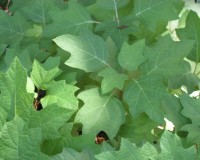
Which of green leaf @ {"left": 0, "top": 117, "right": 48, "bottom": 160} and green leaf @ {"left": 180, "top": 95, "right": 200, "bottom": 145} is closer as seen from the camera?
green leaf @ {"left": 0, "top": 117, "right": 48, "bottom": 160}

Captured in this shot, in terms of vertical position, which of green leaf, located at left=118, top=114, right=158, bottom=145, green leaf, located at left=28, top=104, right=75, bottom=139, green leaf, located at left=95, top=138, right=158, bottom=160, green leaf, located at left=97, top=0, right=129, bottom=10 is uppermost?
green leaf, located at left=97, top=0, right=129, bottom=10

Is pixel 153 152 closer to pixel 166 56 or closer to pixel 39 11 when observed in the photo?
pixel 166 56

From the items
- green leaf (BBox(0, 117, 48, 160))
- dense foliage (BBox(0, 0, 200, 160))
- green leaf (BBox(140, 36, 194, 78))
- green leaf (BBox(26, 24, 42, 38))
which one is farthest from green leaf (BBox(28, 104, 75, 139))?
green leaf (BBox(26, 24, 42, 38))

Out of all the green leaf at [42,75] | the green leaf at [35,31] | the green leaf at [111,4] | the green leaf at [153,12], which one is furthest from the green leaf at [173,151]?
the green leaf at [35,31]

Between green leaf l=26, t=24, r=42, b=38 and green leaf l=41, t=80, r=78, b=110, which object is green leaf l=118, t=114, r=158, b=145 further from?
green leaf l=26, t=24, r=42, b=38

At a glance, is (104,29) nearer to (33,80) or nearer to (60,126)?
(33,80)

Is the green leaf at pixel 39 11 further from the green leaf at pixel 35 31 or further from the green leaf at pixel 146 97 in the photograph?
the green leaf at pixel 146 97

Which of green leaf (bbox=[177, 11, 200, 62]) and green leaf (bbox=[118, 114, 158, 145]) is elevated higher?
green leaf (bbox=[177, 11, 200, 62])

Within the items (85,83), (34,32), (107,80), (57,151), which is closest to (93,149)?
(57,151)
